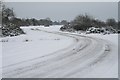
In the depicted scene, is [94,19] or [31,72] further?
[94,19]

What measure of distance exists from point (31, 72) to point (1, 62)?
12.9ft

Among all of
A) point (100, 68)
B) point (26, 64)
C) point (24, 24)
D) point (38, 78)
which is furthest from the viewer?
point (24, 24)

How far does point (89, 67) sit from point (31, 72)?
296 cm

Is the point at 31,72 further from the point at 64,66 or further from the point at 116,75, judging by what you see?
the point at 116,75

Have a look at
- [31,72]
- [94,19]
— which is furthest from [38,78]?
[94,19]

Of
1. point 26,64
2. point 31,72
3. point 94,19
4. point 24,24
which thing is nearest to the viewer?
point 31,72

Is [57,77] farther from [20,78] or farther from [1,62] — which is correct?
[1,62]

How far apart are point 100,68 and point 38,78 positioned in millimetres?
3664

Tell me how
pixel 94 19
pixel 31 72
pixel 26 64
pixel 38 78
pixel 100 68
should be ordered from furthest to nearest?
pixel 94 19, pixel 26 64, pixel 100 68, pixel 31 72, pixel 38 78

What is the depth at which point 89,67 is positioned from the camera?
45.4 feet

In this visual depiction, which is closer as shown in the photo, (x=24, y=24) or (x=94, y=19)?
(x=94, y=19)

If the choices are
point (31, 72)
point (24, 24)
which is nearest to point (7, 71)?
point (31, 72)

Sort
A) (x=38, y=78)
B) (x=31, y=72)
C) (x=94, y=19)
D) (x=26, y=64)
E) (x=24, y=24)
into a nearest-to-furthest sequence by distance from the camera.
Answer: (x=38, y=78), (x=31, y=72), (x=26, y=64), (x=94, y=19), (x=24, y=24)

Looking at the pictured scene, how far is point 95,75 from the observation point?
11.6 m
